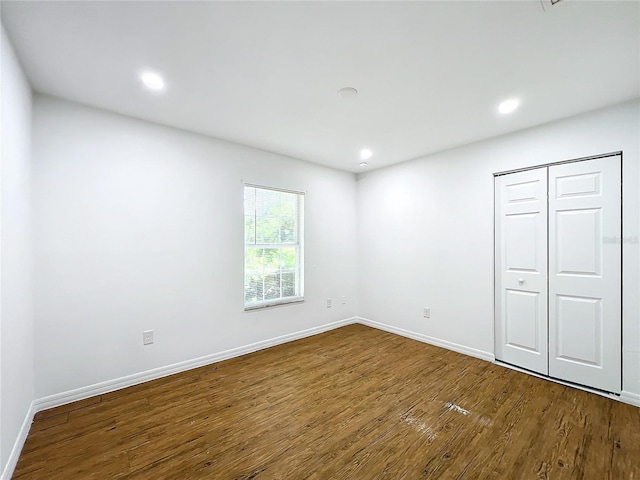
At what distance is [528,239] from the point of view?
2.98 m

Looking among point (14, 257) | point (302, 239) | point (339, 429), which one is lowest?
point (339, 429)

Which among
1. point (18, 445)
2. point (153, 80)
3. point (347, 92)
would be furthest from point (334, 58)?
point (18, 445)

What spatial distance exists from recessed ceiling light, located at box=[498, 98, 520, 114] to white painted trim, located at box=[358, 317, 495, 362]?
103 inches

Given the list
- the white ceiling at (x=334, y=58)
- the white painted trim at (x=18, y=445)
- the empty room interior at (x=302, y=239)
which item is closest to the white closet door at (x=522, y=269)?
the empty room interior at (x=302, y=239)

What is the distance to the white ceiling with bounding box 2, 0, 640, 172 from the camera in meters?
1.50

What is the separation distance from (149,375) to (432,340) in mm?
3369

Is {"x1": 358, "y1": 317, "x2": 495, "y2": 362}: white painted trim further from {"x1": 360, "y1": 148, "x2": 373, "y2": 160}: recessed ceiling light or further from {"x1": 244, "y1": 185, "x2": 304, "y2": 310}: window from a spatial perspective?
{"x1": 360, "y1": 148, "x2": 373, "y2": 160}: recessed ceiling light

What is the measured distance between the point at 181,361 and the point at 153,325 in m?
0.51

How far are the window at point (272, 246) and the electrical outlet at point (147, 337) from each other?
1.04 meters

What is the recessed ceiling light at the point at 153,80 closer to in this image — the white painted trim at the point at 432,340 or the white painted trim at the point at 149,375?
the white painted trim at the point at 149,375

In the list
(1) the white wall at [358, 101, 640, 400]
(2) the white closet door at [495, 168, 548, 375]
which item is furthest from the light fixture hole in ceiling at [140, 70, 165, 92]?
(2) the white closet door at [495, 168, 548, 375]

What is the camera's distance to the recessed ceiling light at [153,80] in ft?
6.70

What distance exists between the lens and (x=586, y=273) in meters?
2.62

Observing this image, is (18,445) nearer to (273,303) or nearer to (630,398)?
(273,303)
